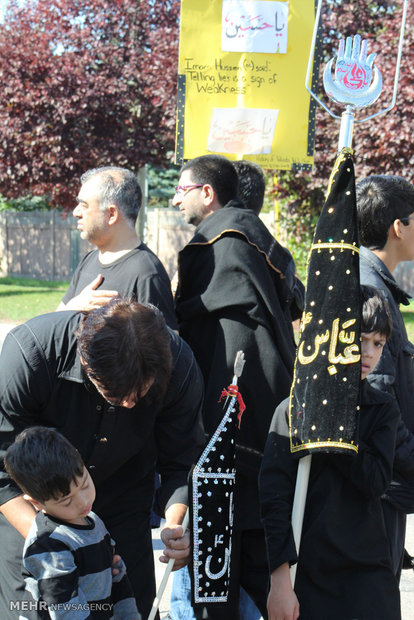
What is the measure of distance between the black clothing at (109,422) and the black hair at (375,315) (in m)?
0.60

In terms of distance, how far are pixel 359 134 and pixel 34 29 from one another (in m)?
6.54

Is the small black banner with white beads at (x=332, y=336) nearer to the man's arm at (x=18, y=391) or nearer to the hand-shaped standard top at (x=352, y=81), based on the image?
the hand-shaped standard top at (x=352, y=81)

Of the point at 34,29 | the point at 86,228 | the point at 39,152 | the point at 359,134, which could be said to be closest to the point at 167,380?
the point at 86,228

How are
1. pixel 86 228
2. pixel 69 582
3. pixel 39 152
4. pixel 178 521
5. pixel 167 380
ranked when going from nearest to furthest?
pixel 69 582, pixel 167 380, pixel 178 521, pixel 86 228, pixel 39 152

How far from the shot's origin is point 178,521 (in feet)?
8.25

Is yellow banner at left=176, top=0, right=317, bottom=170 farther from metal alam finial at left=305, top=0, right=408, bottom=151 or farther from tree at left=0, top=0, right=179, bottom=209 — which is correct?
tree at left=0, top=0, right=179, bottom=209

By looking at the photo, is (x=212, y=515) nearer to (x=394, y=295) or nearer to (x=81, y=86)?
(x=394, y=295)

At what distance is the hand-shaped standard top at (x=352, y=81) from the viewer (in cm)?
261

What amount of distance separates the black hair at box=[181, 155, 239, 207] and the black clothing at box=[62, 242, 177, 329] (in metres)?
0.45

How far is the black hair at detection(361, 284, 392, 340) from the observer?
2.57 m

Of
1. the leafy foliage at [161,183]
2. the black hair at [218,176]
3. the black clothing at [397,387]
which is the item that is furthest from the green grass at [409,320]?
the leafy foliage at [161,183]

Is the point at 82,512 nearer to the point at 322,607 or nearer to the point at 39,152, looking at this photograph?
the point at 322,607

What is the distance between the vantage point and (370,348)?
2.59 meters

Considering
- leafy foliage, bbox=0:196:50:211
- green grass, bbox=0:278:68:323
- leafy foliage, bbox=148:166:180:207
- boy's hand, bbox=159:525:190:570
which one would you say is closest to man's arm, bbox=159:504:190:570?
boy's hand, bbox=159:525:190:570
